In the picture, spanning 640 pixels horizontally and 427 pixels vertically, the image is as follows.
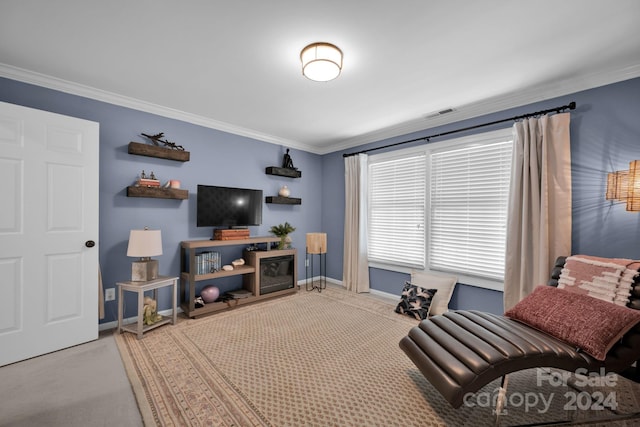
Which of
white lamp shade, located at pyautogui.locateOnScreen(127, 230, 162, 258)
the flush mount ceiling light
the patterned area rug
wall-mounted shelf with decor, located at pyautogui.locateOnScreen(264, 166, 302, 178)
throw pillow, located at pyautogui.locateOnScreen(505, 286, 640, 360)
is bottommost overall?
the patterned area rug

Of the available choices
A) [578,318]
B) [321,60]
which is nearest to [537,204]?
[578,318]

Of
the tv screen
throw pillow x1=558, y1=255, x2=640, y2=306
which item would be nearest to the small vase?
the tv screen

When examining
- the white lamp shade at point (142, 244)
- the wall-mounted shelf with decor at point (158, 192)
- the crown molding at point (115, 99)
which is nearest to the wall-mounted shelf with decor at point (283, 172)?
the crown molding at point (115, 99)

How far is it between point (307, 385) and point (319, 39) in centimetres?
259

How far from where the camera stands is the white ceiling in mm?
1759

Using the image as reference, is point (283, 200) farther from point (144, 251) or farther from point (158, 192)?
point (144, 251)

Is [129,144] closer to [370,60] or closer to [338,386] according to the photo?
[370,60]

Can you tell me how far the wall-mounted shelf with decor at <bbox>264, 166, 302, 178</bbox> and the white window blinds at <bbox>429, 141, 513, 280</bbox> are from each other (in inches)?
87.3

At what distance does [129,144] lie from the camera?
10.2ft

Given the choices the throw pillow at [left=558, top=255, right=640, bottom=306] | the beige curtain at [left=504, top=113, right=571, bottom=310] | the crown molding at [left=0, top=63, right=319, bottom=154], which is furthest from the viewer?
the beige curtain at [left=504, top=113, right=571, bottom=310]

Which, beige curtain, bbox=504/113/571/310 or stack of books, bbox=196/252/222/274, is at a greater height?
beige curtain, bbox=504/113/571/310

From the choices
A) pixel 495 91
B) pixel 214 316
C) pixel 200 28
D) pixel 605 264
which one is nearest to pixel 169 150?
Answer: pixel 200 28

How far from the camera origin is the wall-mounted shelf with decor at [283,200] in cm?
444

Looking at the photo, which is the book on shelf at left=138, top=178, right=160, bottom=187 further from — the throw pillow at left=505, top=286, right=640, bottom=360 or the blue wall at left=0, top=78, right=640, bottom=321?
the throw pillow at left=505, top=286, right=640, bottom=360
